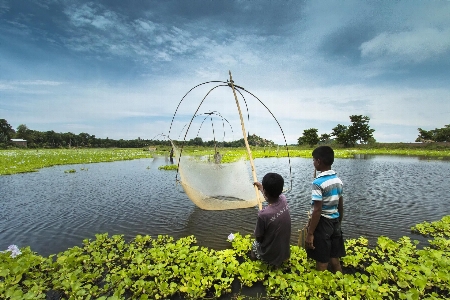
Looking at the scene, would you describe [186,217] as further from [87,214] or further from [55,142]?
[55,142]

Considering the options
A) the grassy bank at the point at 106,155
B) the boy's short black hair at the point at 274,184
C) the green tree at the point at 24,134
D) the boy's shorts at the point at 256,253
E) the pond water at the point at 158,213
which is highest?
the green tree at the point at 24,134

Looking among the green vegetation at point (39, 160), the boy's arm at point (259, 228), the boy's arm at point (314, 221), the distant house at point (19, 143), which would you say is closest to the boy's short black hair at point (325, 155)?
the boy's arm at point (314, 221)

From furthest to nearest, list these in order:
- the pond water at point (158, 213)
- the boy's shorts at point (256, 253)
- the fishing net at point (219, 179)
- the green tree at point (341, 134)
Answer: the green tree at point (341, 134)
the fishing net at point (219, 179)
the pond water at point (158, 213)
the boy's shorts at point (256, 253)

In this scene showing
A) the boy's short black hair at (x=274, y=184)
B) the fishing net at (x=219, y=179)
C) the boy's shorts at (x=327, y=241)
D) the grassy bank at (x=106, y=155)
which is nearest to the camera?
the boy's shorts at (x=327, y=241)

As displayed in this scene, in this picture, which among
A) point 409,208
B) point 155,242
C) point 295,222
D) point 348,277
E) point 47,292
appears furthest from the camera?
point 409,208

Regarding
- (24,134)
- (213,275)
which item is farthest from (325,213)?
(24,134)

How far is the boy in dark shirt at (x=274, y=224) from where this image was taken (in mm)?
3172

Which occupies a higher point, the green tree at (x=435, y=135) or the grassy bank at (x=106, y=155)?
the green tree at (x=435, y=135)

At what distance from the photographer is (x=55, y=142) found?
74.1m

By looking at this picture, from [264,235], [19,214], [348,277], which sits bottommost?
[19,214]

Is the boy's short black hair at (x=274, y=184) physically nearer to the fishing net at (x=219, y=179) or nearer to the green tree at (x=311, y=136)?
the fishing net at (x=219, y=179)

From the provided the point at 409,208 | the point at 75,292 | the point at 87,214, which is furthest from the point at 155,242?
the point at 409,208

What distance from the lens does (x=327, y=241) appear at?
119 inches

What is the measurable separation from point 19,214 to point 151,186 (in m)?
4.65
